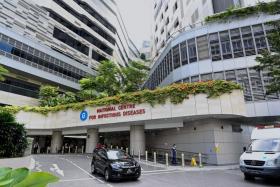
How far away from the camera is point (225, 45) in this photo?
25.2m

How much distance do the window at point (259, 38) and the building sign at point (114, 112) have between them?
1308 cm

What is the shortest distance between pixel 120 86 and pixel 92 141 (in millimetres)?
11988

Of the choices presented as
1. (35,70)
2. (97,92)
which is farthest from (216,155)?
(35,70)

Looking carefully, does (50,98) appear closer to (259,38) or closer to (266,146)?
(259,38)

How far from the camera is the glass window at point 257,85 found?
905 inches

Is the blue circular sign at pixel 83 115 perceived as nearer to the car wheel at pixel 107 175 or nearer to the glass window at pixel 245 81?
the car wheel at pixel 107 175

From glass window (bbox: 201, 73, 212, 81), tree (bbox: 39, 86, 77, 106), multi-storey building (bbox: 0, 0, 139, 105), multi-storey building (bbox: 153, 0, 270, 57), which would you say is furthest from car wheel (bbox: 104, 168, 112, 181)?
multi-storey building (bbox: 0, 0, 139, 105)

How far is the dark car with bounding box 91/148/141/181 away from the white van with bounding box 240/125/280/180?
18.7 feet

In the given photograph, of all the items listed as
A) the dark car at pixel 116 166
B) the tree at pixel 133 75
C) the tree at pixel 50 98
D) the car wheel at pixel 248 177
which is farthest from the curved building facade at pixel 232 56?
the tree at pixel 50 98

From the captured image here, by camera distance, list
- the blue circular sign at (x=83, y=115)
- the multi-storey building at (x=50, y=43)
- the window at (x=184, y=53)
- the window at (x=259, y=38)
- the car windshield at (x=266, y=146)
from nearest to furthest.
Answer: the car windshield at (x=266, y=146) → the window at (x=259, y=38) → the window at (x=184, y=53) → the blue circular sign at (x=83, y=115) → the multi-storey building at (x=50, y=43)

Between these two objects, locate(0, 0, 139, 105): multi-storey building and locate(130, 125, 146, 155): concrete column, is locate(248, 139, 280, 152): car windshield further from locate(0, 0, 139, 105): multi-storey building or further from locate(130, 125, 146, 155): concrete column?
locate(0, 0, 139, 105): multi-storey building

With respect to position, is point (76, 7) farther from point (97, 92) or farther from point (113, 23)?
point (97, 92)

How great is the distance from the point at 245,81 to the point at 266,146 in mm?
12145

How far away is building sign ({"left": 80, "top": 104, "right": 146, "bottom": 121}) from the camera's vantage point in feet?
78.8
